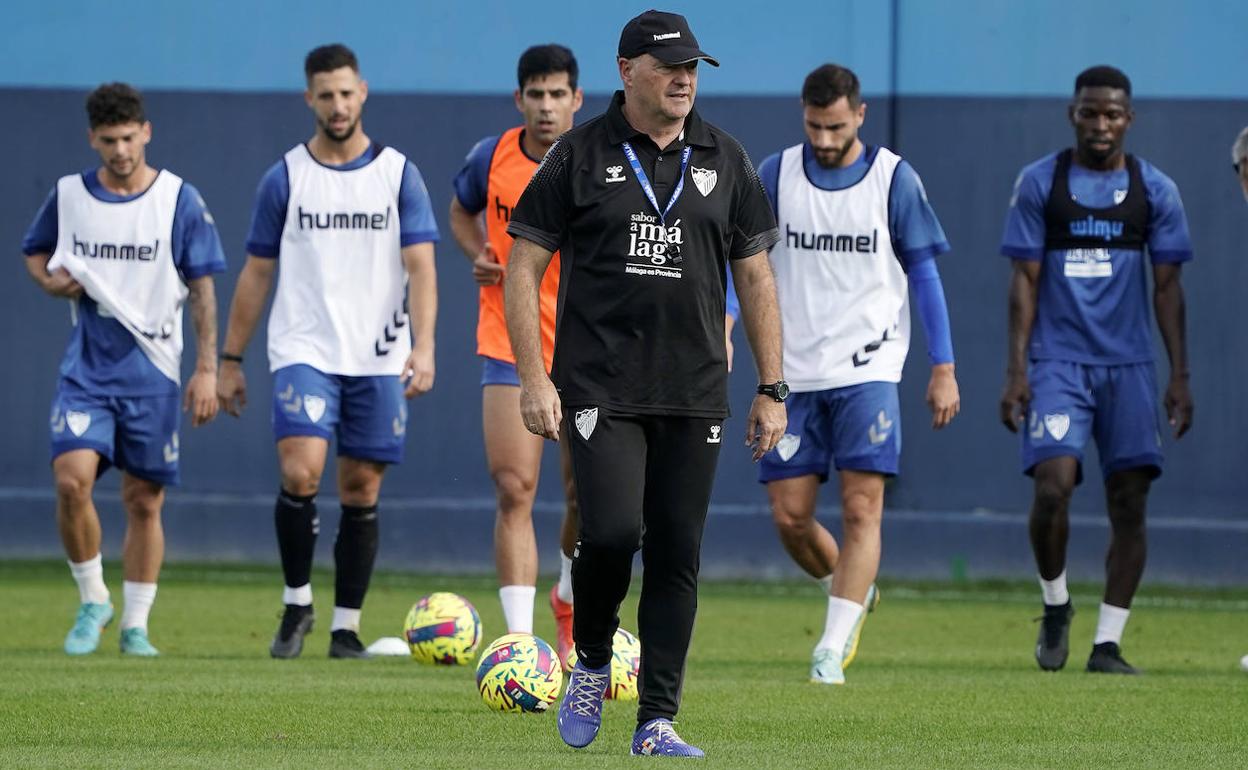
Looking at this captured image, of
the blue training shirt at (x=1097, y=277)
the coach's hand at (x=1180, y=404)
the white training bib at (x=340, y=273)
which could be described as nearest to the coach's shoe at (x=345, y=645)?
the white training bib at (x=340, y=273)

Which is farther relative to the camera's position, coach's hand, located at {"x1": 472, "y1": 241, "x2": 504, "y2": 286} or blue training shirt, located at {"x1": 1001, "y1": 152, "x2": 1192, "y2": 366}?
blue training shirt, located at {"x1": 1001, "y1": 152, "x2": 1192, "y2": 366}

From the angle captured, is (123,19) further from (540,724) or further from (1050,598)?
(540,724)

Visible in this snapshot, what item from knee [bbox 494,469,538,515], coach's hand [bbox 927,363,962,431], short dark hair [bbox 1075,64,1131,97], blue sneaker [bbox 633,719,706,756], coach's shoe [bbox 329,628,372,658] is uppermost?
short dark hair [bbox 1075,64,1131,97]

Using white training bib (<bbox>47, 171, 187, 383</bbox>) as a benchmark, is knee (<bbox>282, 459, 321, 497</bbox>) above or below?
below

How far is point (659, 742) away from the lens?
241 inches

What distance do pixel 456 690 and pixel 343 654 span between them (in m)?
1.93

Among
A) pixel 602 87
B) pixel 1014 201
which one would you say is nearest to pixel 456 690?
pixel 1014 201

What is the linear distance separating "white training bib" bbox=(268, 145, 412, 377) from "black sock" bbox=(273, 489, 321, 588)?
63cm

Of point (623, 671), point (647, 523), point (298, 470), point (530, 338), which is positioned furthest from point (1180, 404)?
point (530, 338)

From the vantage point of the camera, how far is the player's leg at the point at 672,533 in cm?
629

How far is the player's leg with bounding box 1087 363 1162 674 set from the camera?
Result: 9750 mm

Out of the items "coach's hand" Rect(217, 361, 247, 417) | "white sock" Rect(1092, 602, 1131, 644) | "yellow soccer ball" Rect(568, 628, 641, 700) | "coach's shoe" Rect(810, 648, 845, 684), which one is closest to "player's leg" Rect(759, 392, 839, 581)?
"coach's shoe" Rect(810, 648, 845, 684)

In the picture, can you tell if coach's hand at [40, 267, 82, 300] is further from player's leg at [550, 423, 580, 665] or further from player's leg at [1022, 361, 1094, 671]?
player's leg at [1022, 361, 1094, 671]

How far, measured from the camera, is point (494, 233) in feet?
30.7
